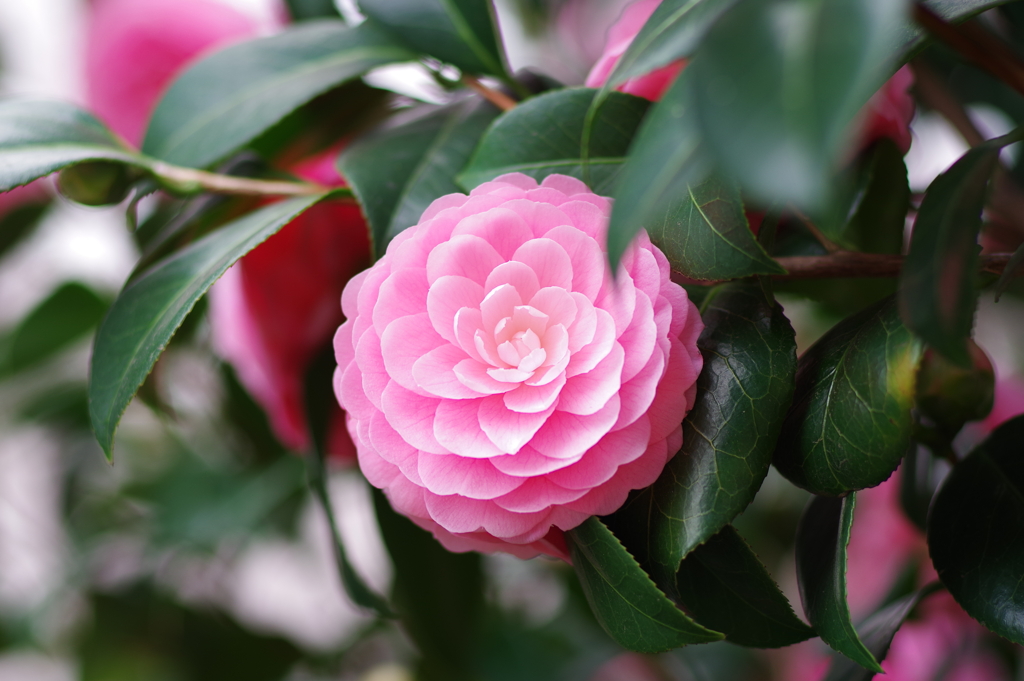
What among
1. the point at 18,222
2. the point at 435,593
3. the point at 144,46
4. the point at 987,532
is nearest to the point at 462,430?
the point at 987,532

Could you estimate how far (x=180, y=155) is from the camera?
401mm

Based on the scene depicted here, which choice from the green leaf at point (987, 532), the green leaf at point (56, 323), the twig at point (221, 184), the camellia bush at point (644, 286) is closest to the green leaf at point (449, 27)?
the camellia bush at point (644, 286)

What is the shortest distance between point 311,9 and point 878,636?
56cm

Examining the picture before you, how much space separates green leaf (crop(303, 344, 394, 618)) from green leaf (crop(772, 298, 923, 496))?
0.85 feet

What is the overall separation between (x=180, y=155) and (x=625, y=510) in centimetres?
32

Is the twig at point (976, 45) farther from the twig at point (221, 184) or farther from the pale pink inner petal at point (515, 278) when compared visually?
the twig at point (221, 184)

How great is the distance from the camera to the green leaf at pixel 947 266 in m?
0.19

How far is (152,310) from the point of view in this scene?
33 centimetres

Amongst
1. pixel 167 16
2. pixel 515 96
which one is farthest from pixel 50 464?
pixel 515 96

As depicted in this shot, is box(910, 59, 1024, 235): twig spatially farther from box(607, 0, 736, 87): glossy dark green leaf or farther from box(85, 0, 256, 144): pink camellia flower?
box(85, 0, 256, 144): pink camellia flower

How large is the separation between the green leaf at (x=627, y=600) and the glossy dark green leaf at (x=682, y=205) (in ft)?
0.34

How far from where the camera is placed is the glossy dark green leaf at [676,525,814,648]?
277 millimetres

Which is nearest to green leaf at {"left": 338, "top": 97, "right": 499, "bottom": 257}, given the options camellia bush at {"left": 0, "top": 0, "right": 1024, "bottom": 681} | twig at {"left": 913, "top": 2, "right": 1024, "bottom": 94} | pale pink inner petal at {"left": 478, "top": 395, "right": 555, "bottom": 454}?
camellia bush at {"left": 0, "top": 0, "right": 1024, "bottom": 681}

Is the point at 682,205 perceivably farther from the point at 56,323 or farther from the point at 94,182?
the point at 56,323
